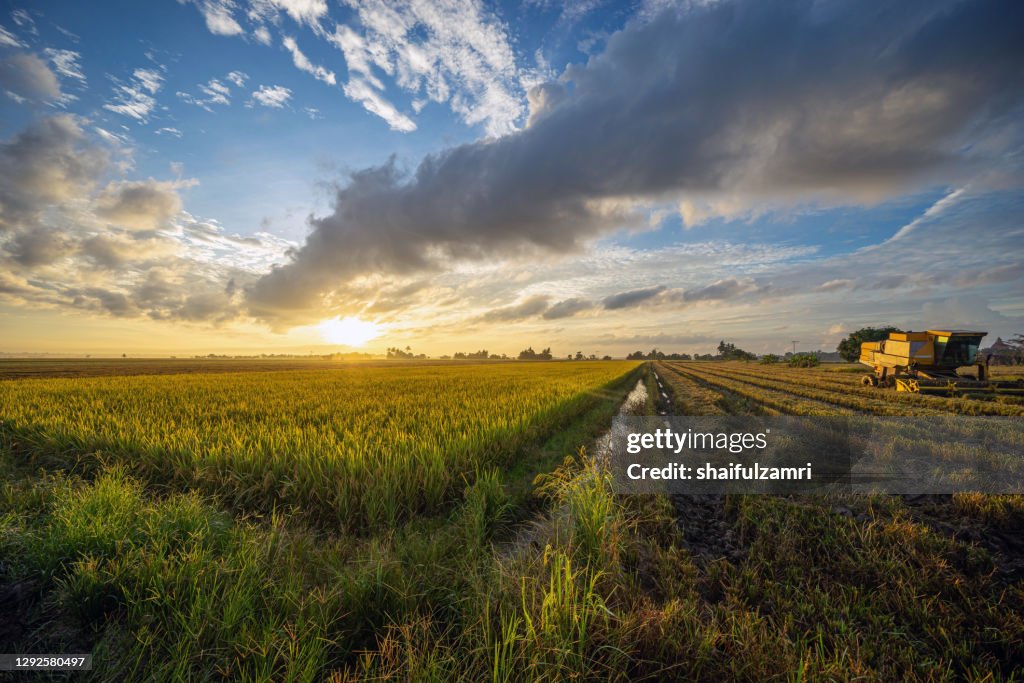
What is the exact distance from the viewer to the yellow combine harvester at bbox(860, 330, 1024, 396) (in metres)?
18.2

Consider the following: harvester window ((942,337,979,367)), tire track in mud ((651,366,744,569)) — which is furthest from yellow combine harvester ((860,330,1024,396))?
tire track in mud ((651,366,744,569))

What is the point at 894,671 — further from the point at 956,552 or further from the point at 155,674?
the point at 155,674

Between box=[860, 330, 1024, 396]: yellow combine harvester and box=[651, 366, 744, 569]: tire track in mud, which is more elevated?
box=[860, 330, 1024, 396]: yellow combine harvester

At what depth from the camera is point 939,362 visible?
18.8 meters

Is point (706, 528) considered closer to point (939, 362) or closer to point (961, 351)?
point (939, 362)

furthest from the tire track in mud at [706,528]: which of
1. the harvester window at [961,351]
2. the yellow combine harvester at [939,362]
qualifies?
the harvester window at [961,351]

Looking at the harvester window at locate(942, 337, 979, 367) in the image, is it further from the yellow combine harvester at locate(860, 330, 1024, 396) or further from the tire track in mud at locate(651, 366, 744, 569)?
the tire track in mud at locate(651, 366, 744, 569)

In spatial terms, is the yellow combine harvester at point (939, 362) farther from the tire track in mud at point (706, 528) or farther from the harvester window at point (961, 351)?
the tire track in mud at point (706, 528)

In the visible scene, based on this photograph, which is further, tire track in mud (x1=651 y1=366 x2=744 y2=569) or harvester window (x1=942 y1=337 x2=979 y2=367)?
harvester window (x1=942 y1=337 x2=979 y2=367)

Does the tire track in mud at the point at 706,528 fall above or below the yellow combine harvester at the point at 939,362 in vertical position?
below

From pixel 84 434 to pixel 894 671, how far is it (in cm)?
1327

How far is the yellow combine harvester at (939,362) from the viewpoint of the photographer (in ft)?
59.7

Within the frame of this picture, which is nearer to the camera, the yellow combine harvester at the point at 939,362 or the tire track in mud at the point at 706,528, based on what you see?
the tire track in mud at the point at 706,528

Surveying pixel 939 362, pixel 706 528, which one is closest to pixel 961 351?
pixel 939 362
